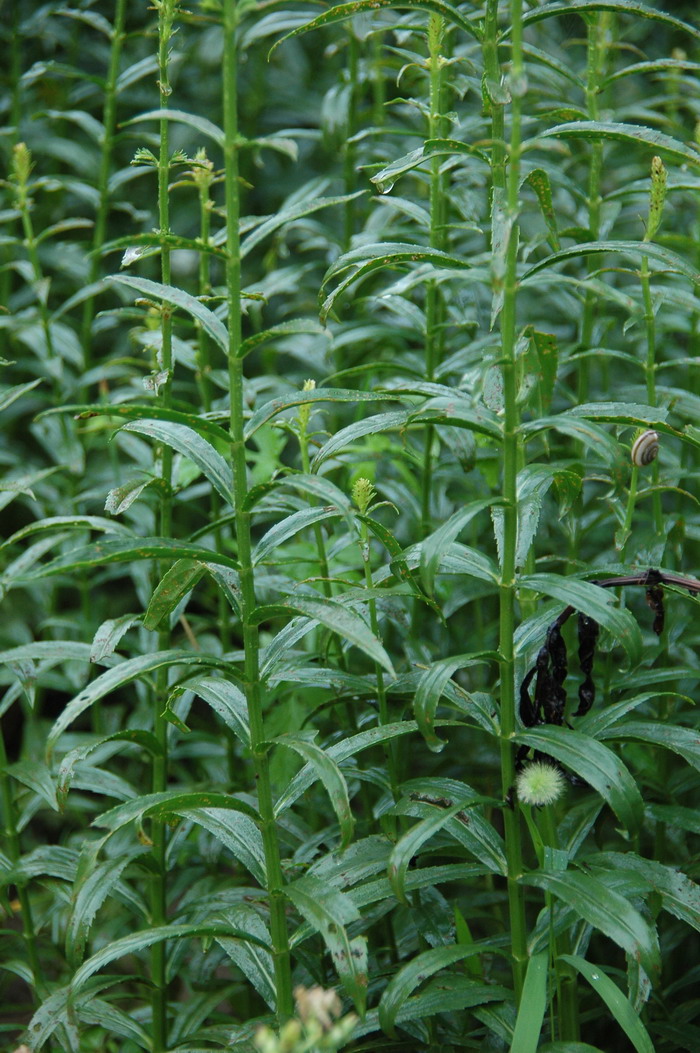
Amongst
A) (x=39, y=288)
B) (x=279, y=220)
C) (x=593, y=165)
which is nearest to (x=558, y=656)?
(x=279, y=220)

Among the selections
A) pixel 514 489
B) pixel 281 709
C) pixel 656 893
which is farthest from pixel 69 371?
pixel 656 893

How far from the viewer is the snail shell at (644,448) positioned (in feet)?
5.24

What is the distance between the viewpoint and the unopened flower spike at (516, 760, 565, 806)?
1.36 m

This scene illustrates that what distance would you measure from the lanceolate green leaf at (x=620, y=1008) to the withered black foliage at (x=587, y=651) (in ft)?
1.35

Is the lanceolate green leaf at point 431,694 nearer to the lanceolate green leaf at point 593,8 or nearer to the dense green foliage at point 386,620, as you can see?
the dense green foliage at point 386,620

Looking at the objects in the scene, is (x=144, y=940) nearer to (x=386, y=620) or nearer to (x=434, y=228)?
(x=386, y=620)

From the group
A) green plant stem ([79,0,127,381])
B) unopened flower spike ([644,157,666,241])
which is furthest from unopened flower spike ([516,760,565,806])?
green plant stem ([79,0,127,381])

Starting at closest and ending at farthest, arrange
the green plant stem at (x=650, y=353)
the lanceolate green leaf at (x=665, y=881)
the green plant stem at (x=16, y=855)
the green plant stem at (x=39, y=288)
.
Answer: the lanceolate green leaf at (x=665, y=881)
the green plant stem at (x=650, y=353)
the green plant stem at (x=16, y=855)
the green plant stem at (x=39, y=288)

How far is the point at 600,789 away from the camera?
1313mm

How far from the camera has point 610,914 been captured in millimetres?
1314

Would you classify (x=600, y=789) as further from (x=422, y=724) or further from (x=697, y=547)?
(x=697, y=547)

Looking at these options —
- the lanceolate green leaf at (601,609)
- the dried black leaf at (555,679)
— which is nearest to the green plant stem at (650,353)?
the dried black leaf at (555,679)

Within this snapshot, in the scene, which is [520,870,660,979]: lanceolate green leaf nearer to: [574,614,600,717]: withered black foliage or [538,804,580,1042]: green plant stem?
[538,804,580,1042]: green plant stem

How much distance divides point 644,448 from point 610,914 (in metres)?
0.71
